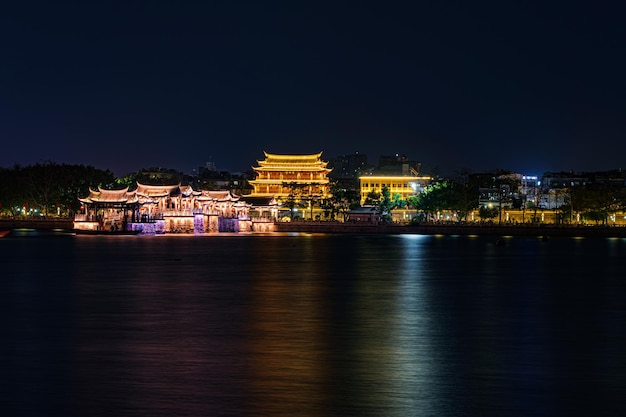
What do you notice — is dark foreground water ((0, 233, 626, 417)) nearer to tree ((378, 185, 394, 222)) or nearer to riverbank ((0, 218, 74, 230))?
riverbank ((0, 218, 74, 230))

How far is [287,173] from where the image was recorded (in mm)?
136750

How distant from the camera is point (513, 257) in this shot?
207ft

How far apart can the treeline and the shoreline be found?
2754 mm

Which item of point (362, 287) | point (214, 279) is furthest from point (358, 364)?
point (214, 279)

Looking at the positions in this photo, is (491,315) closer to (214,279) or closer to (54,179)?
(214,279)

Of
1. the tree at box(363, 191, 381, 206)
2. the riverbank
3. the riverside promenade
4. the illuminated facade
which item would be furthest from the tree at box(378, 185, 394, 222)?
the riverbank

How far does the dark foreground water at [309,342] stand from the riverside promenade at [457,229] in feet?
171

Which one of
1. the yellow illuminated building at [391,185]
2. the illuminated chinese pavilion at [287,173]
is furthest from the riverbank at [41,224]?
the yellow illuminated building at [391,185]

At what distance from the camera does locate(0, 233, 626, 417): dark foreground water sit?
16.1m

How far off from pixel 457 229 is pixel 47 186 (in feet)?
158

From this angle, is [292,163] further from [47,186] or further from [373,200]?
[47,186]

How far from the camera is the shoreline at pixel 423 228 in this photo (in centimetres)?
9714

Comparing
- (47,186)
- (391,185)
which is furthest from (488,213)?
A: (47,186)

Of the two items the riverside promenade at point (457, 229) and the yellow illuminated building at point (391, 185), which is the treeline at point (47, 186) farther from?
the yellow illuminated building at point (391, 185)
